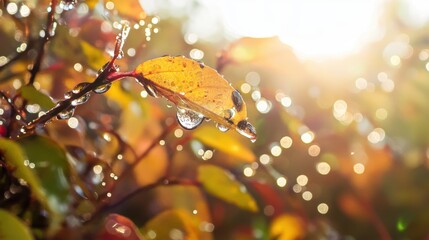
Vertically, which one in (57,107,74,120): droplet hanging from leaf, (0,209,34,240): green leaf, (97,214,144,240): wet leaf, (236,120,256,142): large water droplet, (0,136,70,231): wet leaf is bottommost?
(97,214,144,240): wet leaf

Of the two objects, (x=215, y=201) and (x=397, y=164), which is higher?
(x=397, y=164)

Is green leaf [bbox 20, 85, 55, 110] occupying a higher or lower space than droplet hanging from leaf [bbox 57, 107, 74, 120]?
lower

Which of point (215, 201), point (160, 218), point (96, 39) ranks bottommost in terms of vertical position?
point (215, 201)

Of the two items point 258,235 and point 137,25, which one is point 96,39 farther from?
point 258,235

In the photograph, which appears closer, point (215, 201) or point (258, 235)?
point (258, 235)

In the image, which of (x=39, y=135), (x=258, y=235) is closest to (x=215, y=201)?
(x=258, y=235)

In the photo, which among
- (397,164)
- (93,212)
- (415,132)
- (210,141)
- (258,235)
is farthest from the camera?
(415,132)

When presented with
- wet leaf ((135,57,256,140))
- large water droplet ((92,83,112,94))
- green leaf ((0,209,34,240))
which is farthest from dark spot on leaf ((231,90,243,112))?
green leaf ((0,209,34,240))

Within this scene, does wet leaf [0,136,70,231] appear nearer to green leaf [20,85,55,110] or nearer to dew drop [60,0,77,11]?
green leaf [20,85,55,110]
